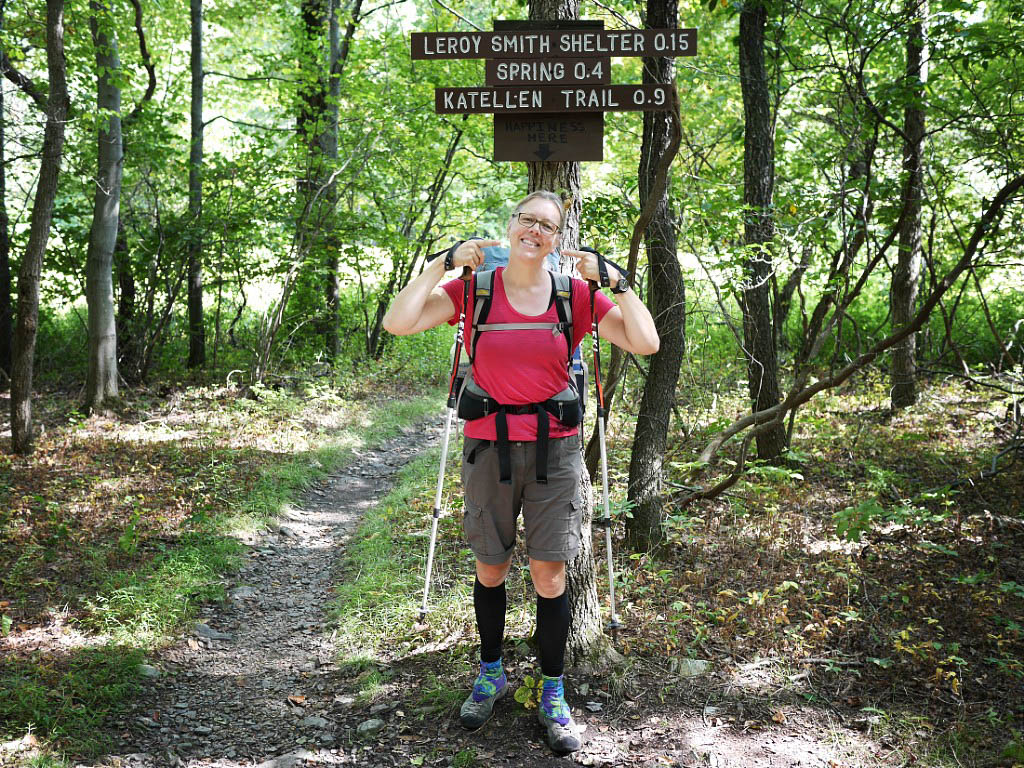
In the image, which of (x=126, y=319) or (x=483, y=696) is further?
(x=126, y=319)

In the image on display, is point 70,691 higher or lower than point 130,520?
lower

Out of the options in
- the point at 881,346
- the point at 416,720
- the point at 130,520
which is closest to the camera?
the point at 416,720

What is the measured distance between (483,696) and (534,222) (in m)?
2.32

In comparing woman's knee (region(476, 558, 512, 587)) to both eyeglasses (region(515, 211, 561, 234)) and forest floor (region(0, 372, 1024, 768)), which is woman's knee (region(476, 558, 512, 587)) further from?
eyeglasses (region(515, 211, 561, 234))

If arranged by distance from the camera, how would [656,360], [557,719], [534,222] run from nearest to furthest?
[534,222] < [557,719] < [656,360]

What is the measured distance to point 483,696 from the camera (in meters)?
3.79

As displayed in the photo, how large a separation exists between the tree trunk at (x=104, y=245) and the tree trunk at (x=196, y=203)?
154cm

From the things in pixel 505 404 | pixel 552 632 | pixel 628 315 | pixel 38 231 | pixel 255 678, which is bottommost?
pixel 255 678

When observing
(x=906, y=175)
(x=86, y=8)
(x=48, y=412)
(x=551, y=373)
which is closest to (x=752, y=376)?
(x=906, y=175)

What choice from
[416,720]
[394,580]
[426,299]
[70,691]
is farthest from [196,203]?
[416,720]

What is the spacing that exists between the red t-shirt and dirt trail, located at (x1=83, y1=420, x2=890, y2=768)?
1.49 meters

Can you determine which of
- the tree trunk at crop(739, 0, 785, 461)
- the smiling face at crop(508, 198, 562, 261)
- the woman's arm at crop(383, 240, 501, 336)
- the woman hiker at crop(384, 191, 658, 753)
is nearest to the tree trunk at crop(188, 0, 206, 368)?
the tree trunk at crop(739, 0, 785, 461)

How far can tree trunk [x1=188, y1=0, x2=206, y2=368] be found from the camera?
460 inches

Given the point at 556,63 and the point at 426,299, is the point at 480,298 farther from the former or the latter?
the point at 556,63
